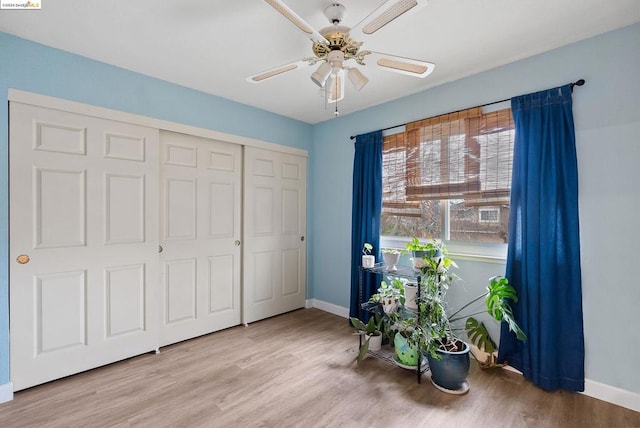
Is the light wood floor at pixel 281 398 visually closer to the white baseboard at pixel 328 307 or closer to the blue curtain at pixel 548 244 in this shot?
the blue curtain at pixel 548 244

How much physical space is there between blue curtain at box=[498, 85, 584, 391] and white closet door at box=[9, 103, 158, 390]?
3049mm

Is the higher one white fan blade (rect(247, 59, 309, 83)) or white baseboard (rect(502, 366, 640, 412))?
white fan blade (rect(247, 59, 309, 83))

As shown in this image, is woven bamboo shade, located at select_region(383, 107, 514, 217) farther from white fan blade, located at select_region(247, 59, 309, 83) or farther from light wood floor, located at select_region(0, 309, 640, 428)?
white fan blade, located at select_region(247, 59, 309, 83)

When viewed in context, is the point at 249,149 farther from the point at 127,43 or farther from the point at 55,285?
the point at 55,285

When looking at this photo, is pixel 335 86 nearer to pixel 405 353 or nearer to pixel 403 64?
pixel 403 64

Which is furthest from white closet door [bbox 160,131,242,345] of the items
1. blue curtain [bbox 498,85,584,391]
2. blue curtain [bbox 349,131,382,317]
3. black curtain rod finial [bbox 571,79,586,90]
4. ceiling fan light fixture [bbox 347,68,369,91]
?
black curtain rod finial [bbox 571,79,586,90]

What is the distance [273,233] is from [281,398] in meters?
Answer: 1.92

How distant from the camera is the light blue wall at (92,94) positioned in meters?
2.03

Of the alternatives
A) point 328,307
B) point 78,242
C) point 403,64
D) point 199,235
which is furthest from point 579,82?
point 78,242

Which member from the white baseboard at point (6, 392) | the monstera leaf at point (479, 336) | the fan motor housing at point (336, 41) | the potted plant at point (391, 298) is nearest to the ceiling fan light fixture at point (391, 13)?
the fan motor housing at point (336, 41)

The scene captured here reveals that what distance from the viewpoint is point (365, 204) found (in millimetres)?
3316

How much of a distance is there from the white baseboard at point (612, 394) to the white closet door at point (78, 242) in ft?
11.1

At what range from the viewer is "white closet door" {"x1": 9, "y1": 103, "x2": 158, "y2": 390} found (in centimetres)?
209

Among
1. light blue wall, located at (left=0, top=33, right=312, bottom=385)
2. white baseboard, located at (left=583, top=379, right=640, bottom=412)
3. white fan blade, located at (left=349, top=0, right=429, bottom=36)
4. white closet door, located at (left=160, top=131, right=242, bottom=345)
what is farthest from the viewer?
white closet door, located at (left=160, top=131, right=242, bottom=345)
